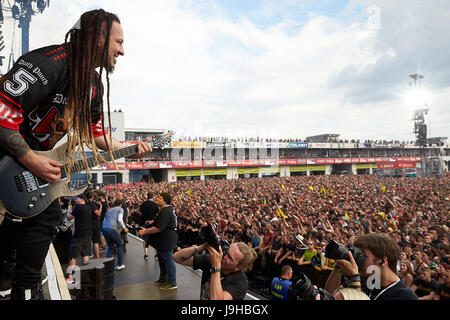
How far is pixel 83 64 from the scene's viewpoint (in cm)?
131

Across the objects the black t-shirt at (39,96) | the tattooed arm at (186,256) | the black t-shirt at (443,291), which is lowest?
the black t-shirt at (443,291)

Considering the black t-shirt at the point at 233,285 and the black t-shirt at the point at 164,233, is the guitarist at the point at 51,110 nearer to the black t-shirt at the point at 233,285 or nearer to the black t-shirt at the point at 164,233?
the black t-shirt at the point at 233,285

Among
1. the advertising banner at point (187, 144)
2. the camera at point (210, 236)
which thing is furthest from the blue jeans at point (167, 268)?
the advertising banner at point (187, 144)

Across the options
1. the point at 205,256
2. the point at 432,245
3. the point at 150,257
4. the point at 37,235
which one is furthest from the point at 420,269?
the point at 37,235

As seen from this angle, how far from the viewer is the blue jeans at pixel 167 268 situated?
393 cm

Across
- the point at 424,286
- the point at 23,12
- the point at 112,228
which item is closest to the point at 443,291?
the point at 424,286

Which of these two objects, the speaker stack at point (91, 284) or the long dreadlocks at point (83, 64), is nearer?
the long dreadlocks at point (83, 64)

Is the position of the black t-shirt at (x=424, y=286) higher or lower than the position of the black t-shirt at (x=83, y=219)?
lower

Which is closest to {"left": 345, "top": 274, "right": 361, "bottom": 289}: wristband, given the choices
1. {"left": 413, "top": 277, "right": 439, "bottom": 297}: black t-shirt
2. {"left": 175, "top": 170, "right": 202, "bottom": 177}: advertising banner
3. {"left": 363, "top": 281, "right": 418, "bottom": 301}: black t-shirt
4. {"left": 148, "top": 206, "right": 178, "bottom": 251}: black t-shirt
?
{"left": 363, "top": 281, "right": 418, "bottom": 301}: black t-shirt

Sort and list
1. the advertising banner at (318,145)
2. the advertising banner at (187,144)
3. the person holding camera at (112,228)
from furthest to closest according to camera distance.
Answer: the advertising banner at (318,145), the advertising banner at (187,144), the person holding camera at (112,228)

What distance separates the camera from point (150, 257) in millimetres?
5832

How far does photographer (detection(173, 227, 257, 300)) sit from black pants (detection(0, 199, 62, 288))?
1.14 m

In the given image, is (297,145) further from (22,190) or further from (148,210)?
(22,190)
